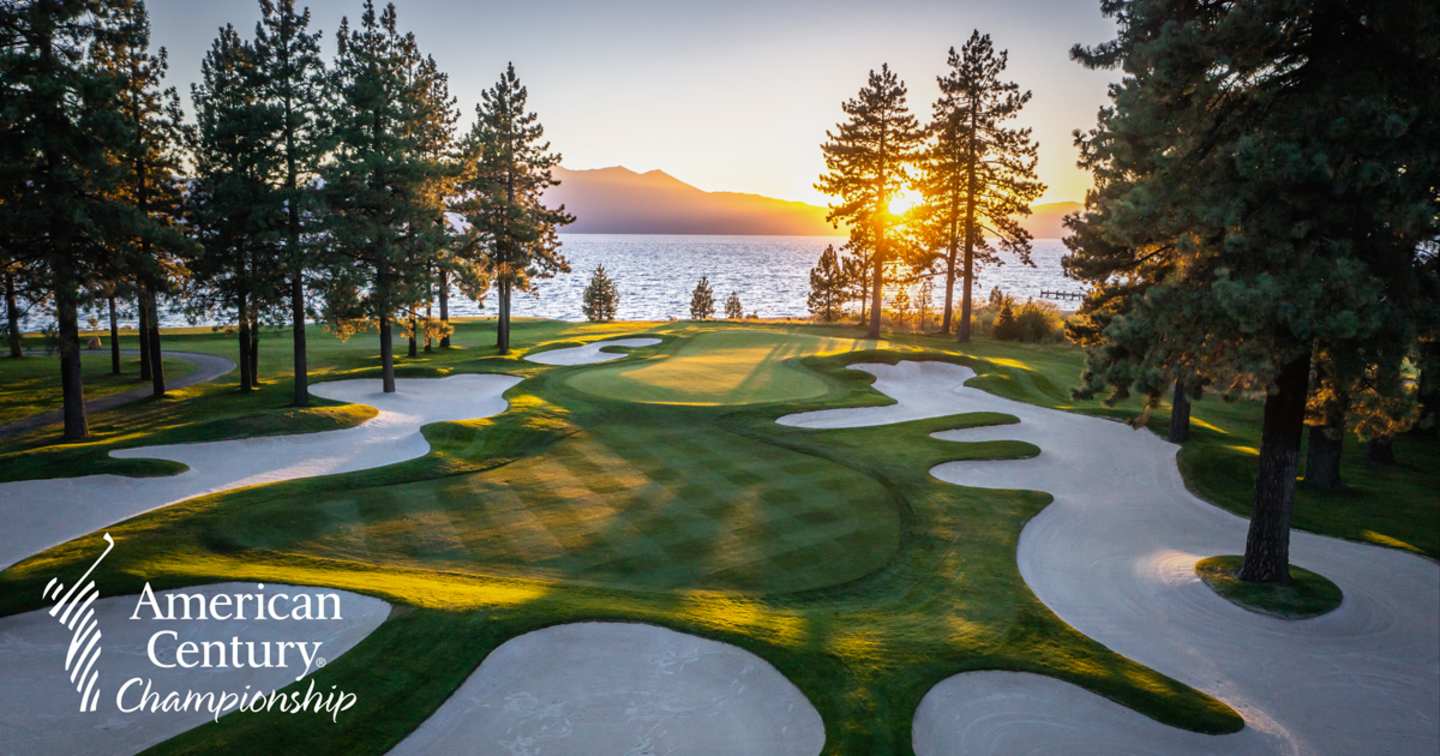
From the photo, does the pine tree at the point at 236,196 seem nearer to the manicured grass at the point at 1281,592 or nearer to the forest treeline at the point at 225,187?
the forest treeline at the point at 225,187

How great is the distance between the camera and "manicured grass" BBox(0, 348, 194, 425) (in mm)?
23944

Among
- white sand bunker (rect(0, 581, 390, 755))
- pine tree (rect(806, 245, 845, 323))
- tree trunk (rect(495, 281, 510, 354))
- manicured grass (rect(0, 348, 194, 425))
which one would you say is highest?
pine tree (rect(806, 245, 845, 323))

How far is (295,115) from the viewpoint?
22656 mm

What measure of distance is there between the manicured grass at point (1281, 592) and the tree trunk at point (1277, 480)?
199 millimetres

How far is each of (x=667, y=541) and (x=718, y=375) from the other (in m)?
16.0

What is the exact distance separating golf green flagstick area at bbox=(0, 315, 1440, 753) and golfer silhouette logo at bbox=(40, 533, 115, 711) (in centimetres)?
22

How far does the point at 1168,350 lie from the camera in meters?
10.2

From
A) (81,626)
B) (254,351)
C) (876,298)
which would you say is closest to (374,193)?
(254,351)

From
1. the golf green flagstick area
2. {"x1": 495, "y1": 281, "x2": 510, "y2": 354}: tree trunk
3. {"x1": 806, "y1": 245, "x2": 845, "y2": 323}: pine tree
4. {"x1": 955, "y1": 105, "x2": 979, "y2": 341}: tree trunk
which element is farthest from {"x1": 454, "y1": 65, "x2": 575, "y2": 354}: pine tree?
{"x1": 806, "y1": 245, "x2": 845, "y2": 323}: pine tree

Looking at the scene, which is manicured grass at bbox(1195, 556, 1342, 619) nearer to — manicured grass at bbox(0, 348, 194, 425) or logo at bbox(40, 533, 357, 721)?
logo at bbox(40, 533, 357, 721)

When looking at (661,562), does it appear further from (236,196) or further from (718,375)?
(236,196)

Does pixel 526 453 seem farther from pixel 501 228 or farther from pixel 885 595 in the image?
pixel 501 228

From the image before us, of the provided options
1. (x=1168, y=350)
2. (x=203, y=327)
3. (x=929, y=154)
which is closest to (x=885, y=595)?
(x=1168, y=350)

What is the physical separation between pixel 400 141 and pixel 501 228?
12.0 m
